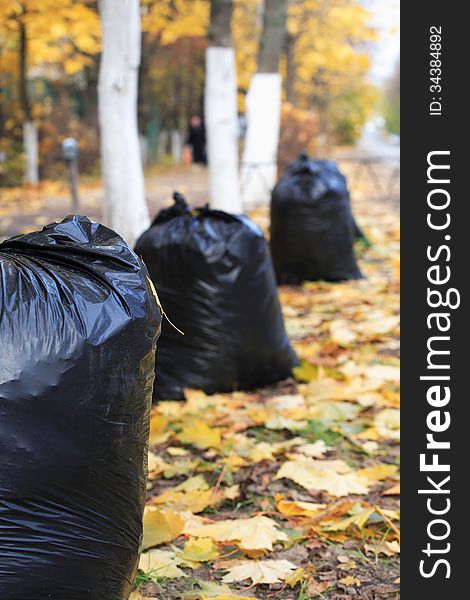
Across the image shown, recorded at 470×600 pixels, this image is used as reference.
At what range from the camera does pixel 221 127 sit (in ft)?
26.1

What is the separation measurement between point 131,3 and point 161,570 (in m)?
4.67

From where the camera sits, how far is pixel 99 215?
39.8 ft

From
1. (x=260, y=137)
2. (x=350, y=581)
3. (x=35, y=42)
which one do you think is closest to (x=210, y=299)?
(x=350, y=581)

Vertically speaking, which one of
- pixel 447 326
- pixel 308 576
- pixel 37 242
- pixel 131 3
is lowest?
pixel 308 576

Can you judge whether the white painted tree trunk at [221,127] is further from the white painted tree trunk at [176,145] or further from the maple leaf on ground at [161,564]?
the white painted tree trunk at [176,145]

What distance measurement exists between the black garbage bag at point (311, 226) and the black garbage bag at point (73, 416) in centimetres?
449

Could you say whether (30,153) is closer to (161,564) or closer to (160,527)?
(160,527)

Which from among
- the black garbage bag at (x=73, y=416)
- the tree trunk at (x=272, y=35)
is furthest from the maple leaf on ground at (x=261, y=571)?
the tree trunk at (x=272, y=35)

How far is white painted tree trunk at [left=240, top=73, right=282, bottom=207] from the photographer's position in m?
12.0

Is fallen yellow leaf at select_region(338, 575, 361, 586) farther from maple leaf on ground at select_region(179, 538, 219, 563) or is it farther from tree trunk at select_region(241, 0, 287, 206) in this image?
tree trunk at select_region(241, 0, 287, 206)

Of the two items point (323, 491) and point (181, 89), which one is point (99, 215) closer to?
point (323, 491)

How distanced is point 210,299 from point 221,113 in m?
4.26

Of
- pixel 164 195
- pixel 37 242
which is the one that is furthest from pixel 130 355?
pixel 164 195

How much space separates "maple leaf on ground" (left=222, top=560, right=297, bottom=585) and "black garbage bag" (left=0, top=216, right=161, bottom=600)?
0.42 metres
